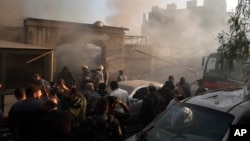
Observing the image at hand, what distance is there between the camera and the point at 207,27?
29.8m

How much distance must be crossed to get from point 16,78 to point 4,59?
628mm

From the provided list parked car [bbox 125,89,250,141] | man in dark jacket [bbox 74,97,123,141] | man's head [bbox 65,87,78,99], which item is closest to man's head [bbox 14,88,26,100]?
man's head [bbox 65,87,78,99]

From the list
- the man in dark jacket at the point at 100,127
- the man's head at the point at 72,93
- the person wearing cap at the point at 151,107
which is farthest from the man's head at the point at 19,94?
the person wearing cap at the point at 151,107

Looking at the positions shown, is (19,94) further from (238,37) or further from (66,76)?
(66,76)

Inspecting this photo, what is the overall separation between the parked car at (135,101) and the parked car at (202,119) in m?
3.29

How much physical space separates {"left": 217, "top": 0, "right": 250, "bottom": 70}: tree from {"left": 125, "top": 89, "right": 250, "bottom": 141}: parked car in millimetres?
490

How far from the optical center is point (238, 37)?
4.10 metres

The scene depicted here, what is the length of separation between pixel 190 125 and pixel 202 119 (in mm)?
205

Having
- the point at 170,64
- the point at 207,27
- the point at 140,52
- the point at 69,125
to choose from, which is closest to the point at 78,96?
the point at 69,125

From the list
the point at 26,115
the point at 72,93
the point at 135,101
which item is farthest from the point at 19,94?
the point at 135,101

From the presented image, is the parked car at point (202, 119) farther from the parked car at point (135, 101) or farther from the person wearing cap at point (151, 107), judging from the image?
the parked car at point (135, 101)

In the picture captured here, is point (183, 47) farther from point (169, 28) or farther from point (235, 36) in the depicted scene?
point (235, 36)

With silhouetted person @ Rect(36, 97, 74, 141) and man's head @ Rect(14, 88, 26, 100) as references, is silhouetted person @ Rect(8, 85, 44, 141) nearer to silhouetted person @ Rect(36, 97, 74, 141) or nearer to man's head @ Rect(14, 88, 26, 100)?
silhouetted person @ Rect(36, 97, 74, 141)

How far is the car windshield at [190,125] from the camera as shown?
3369 mm
